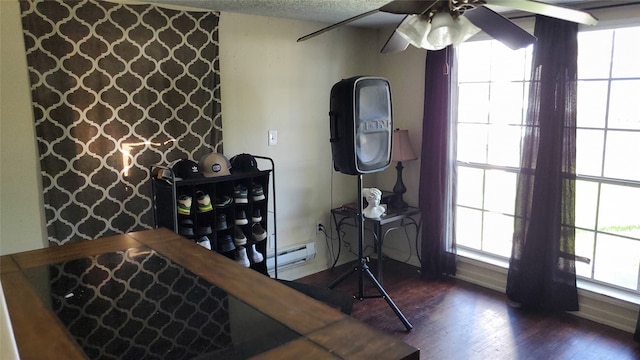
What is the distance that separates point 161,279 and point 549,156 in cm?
246

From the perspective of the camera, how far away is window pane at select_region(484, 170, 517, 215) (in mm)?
3412

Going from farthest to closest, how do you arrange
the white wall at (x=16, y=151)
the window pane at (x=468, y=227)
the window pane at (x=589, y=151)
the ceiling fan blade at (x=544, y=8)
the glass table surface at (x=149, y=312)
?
the window pane at (x=468, y=227) < the window pane at (x=589, y=151) < the white wall at (x=16, y=151) < the ceiling fan blade at (x=544, y=8) < the glass table surface at (x=149, y=312)

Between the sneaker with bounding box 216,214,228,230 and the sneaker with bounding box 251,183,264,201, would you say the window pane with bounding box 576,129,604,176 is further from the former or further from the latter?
the sneaker with bounding box 216,214,228,230

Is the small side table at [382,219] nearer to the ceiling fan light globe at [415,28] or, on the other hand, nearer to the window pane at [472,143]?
the window pane at [472,143]

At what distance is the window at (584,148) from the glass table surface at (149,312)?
8.36ft

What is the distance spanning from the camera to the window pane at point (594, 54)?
2879mm

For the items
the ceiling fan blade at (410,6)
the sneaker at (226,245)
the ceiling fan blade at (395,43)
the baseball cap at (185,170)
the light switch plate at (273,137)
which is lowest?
the sneaker at (226,245)

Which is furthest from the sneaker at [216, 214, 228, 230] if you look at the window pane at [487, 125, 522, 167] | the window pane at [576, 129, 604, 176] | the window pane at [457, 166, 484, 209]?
the window pane at [576, 129, 604, 176]

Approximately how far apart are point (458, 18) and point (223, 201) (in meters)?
1.83

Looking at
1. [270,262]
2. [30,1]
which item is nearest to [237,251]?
[270,262]

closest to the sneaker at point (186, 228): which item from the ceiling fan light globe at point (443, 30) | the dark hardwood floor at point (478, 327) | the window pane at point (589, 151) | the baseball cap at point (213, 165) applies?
the baseball cap at point (213, 165)

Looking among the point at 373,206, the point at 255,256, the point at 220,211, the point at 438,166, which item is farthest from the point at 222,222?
the point at 438,166

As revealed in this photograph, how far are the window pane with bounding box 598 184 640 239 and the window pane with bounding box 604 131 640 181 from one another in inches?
3.2

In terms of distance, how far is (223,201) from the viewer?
2.94m
